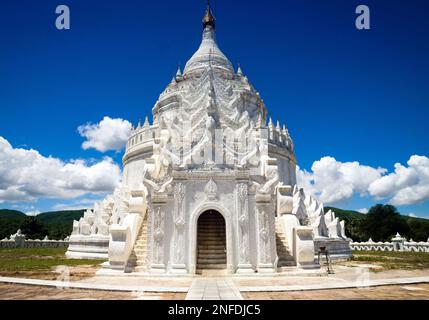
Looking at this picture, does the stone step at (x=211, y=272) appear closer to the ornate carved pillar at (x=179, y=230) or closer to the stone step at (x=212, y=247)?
the ornate carved pillar at (x=179, y=230)

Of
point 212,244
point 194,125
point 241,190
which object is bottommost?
point 212,244

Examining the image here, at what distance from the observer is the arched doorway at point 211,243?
53.4 ft

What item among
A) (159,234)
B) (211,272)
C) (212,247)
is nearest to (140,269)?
(159,234)

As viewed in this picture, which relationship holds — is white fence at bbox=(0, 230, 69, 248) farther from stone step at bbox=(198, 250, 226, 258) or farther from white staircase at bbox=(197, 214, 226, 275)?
stone step at bbox=(198, 250, 226, 258)

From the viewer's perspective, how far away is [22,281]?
12.9 m

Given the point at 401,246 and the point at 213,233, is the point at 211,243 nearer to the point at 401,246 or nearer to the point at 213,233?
the point at 213,233

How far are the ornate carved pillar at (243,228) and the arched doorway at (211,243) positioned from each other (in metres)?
1.36

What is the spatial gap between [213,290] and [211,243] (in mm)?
6839

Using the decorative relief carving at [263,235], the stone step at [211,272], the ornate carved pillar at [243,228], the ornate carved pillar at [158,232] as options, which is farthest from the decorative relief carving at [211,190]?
the stone step at [211,272]

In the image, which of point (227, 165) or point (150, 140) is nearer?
point (227, 165)

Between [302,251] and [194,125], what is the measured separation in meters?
10.1
